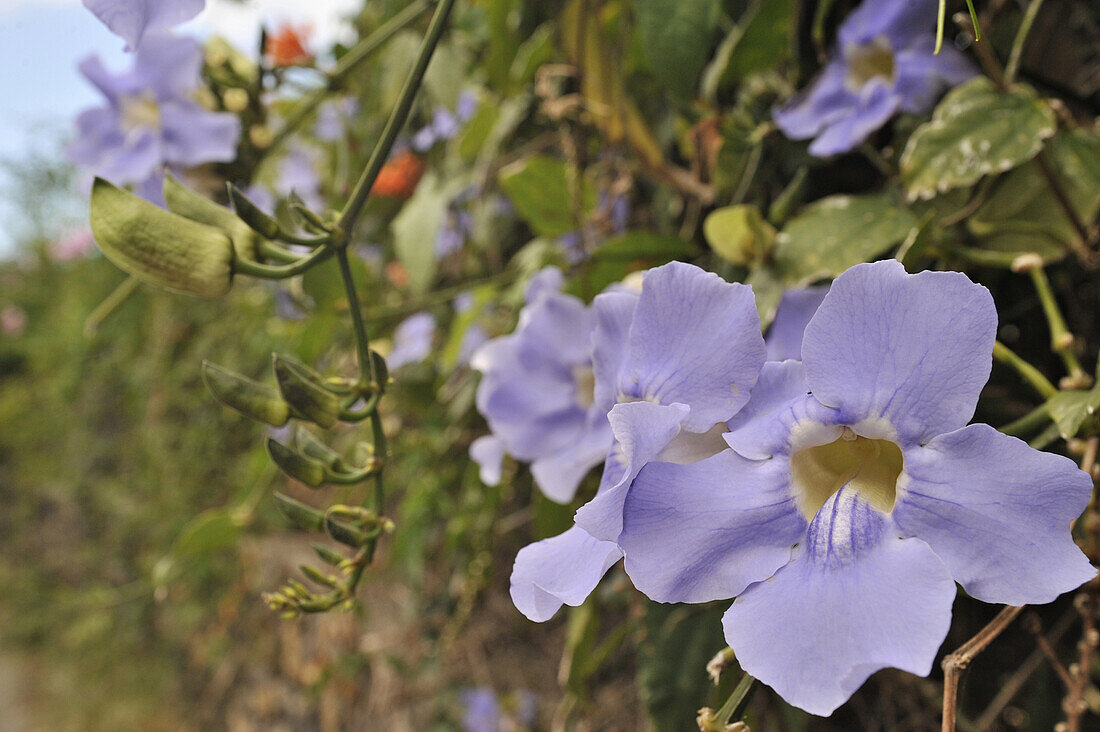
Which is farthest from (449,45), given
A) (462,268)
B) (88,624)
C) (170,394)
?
(88,624)

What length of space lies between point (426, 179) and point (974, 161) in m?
0.69

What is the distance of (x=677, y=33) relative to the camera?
550mm

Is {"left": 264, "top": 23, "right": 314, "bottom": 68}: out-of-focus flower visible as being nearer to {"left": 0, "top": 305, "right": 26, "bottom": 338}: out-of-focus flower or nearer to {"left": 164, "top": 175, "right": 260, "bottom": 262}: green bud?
{"left": 164, "top": 175, "right": 260, "bottom": 262}: green bud

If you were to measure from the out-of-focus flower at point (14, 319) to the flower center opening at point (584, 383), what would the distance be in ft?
13.8

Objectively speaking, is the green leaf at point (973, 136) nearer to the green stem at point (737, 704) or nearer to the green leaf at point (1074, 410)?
the green leaf at point (1074, 410)

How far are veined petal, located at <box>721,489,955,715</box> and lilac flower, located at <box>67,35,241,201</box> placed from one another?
1.90ft

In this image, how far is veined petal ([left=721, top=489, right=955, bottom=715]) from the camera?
0.23 metres

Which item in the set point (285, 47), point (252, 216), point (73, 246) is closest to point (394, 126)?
point (252, 216)

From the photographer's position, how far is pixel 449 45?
849 millimetres

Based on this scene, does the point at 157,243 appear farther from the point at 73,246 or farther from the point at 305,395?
the point at 73,246

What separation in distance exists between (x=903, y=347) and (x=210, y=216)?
34 cm

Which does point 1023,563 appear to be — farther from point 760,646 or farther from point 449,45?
point 449,45

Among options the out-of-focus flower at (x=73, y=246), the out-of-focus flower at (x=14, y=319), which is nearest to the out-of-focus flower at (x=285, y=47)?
the out-of-focus flower at (x=73, y=246)

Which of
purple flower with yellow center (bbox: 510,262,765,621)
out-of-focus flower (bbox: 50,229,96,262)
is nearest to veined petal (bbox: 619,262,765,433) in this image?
purple flower with yellow center (bbox: 510,262,765,621)
